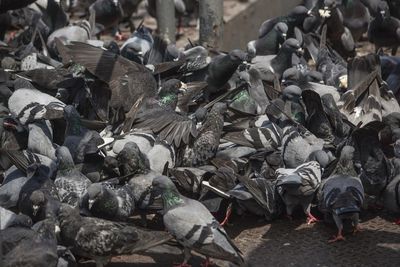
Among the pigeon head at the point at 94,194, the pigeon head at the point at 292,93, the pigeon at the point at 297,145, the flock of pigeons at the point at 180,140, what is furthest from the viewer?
the pigeon head at the point at 292,93

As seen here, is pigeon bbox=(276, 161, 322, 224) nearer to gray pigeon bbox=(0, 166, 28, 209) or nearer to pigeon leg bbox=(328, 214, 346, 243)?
pigeon leg bbox=(328, 214, 346, 243)

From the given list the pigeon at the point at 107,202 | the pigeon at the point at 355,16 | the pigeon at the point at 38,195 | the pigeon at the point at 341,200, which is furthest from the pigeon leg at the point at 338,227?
the pigeon at the point at 355,16

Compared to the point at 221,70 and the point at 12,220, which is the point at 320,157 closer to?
the point at 221,70

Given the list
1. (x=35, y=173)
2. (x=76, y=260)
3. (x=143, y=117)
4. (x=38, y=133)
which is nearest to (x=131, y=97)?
(x=143, y=117)

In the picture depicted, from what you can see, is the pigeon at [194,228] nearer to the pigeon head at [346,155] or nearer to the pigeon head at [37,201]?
the pigeon head at [37,201]

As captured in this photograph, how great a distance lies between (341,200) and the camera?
8.02 m

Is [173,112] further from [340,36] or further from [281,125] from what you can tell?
[340,36]

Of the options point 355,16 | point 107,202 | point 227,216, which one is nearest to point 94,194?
point 107,202

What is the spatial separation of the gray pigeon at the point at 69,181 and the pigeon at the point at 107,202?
18 centimetres

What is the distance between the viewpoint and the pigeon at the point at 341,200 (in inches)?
314

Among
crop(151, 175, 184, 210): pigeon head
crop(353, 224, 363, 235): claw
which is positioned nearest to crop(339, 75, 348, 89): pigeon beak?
crop(353, 224, 363, 235): claw

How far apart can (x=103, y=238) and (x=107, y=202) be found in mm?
576

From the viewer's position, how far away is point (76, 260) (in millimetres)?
7715

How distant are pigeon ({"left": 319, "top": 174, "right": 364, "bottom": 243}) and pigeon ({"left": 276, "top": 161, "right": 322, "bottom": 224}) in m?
0.12
